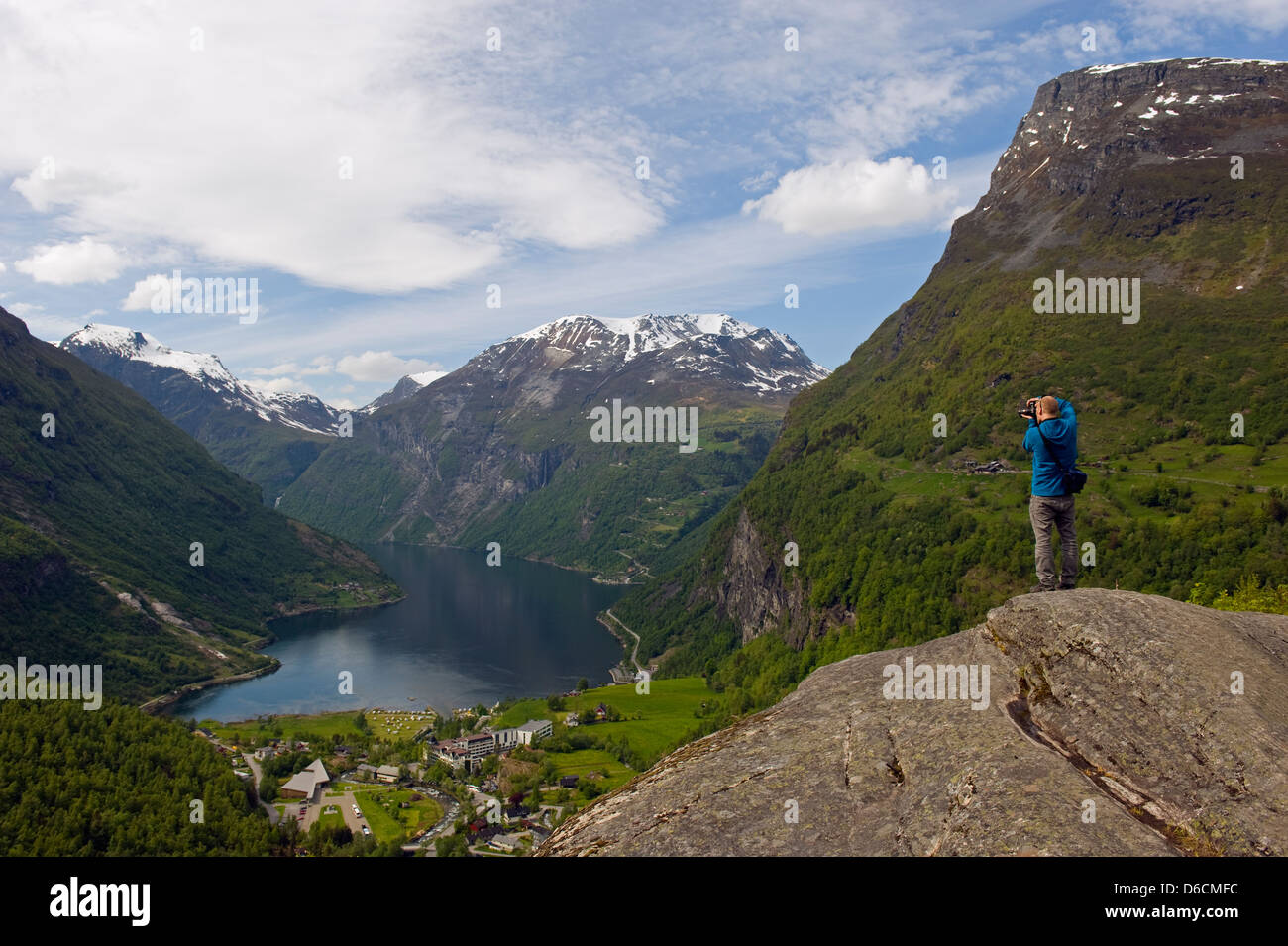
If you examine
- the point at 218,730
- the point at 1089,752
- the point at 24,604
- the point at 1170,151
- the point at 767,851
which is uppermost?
the point at 1170,151

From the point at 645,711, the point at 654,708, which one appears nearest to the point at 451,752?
the point at 645,711

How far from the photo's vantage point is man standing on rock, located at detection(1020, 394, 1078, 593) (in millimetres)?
12773

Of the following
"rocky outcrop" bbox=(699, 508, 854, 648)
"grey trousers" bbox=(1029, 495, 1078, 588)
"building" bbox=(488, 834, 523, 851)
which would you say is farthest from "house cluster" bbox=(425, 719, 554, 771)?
"grey trousers" bbox=(1029, 495, 1078, 588)

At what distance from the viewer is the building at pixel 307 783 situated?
286 feet

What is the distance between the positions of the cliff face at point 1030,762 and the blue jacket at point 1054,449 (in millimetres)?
2355

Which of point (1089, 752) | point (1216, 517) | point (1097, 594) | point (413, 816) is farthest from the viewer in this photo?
point (413, 816)

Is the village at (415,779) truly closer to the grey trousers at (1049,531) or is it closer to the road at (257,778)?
the road at (257,778)

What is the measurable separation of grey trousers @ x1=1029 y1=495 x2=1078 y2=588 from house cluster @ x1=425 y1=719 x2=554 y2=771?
9436cm

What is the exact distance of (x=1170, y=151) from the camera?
164250mm

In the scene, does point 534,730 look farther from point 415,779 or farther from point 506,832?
point 506,832

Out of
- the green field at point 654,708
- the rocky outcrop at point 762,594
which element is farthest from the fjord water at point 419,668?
the rocky outcrop at point 762,594
